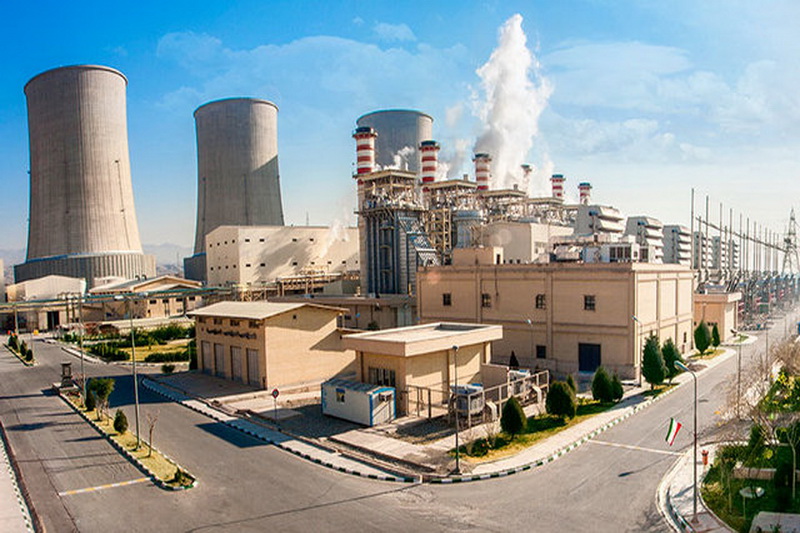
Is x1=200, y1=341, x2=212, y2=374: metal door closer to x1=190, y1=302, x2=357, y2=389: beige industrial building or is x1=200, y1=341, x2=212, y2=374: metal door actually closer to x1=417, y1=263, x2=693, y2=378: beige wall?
x1=190, y1=302, x2=357, y2=389: beige industrial building

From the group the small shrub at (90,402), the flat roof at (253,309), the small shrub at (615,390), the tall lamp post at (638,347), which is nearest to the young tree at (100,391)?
the small shrub at (90,402)

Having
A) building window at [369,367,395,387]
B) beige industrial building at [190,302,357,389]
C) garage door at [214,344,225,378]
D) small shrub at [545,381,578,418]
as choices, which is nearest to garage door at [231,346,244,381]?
beige industrial building at [190,302,357,389]

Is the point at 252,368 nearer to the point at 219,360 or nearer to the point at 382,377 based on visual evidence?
the point at 219,360

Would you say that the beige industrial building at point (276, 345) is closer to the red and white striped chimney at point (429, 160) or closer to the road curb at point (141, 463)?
the road curb at point (141, 463)

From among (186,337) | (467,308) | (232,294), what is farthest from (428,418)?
(232,294)

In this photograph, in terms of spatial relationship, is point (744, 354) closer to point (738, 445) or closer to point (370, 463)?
point (738, 445)

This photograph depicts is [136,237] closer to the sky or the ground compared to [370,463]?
closer to the sky

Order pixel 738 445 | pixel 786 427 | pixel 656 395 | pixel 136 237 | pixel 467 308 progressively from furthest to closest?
pixel 136 237 < pixel 467 308 < pixel 656 395 < pixel 738 445 < pixel 786 427
